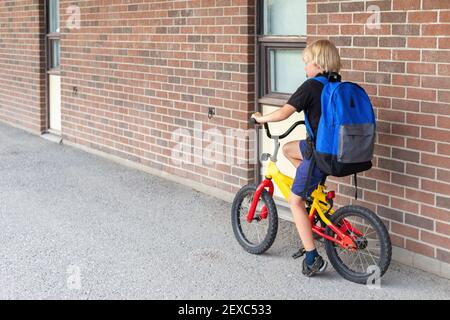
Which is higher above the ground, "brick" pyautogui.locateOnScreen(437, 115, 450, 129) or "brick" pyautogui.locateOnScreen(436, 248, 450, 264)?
"brick" pyautogui.locateOnScreen(437, 115, 450, 129)

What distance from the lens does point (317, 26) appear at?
6.34m

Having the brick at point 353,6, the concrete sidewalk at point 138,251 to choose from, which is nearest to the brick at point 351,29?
the brick at point 353,6

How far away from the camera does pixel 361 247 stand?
17.0ft

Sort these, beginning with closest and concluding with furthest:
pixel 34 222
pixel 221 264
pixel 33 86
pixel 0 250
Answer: pixel 221 264 < pixel 0 250 < pixel 34 222 < pixel 33 86

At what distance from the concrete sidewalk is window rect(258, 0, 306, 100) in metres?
1.33

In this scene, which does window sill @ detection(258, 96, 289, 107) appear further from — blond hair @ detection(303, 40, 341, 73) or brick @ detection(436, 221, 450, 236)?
brick @ detection(436, 221, 450, 236)

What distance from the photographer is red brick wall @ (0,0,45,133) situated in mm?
12078

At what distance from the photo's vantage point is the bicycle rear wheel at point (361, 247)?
5008mm

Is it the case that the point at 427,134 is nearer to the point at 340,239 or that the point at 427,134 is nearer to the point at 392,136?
the point at 392,136

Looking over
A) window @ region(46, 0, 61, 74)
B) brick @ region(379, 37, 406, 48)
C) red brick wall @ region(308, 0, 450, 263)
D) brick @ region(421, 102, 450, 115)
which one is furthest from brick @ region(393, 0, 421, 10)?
window @ region(46, 0, 61, 74)

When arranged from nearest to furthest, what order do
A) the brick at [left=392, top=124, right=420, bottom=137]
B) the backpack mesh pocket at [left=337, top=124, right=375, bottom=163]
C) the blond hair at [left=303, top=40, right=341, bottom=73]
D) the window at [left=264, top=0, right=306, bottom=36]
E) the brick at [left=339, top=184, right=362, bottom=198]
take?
the backpack mesh pocket at [left=337, top=124, right=375, bottom=163], the blond hair at [left=303, top=40, right=341, bottom=73], the brick at [left=392, top=124, right=420, bottom=137], the brick at [left=339, top=184, right=362, bottom=198], the window at [left=264, top=0, right=306, bottom=36]

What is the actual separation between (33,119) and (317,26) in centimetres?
733

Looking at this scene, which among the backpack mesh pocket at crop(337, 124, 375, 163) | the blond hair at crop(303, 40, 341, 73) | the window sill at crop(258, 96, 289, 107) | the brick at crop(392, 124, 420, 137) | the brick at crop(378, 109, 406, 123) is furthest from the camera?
the window sill at crop(258, 96, 289, 107)
